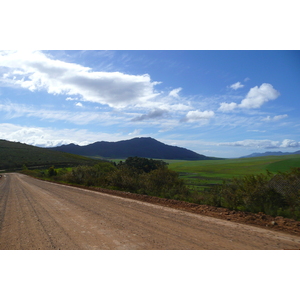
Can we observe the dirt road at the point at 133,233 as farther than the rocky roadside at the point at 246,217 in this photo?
No

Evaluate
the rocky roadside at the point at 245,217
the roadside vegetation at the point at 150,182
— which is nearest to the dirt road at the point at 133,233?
the rocky roadside at the point at 245,217

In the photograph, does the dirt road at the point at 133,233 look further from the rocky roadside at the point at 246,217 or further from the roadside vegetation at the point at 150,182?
the roadside vegetation at the point at 150,182

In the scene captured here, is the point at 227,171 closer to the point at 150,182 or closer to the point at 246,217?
the point at 150,182

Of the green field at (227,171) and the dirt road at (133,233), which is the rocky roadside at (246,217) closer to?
the dirt road at (133,233)

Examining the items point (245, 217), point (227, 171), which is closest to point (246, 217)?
point (245, 217)

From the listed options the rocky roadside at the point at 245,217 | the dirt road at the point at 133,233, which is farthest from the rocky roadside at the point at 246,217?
the dirt road at the point at 133,233

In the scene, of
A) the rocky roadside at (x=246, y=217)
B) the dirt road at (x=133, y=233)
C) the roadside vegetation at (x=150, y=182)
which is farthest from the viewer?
the roadside vegetation at (x=150, y=182)

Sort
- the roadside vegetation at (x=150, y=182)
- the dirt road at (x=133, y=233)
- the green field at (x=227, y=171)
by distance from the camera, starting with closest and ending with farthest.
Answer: the dirt road at (x=133, y=233), the roadside vegetation at (x=150, y=182), the green field at (x=227, y=171)

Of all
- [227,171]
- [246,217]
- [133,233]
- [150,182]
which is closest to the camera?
[133,233]

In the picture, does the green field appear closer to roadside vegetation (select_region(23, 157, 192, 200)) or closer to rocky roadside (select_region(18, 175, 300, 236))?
roadside vegetation (select_region(23, 157, 192, 200))

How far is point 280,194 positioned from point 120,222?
6.36 meters

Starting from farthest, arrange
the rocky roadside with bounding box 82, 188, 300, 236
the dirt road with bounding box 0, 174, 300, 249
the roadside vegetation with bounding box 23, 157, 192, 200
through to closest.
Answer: the roadside vegetation with bounding box 23, 157, 192, 200 < the rocky roadside with bounding box 82, 188, 300, 236 < the dirt road with bounding box 0, 174, 300, 249

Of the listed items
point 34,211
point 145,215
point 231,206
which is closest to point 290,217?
point 231,206

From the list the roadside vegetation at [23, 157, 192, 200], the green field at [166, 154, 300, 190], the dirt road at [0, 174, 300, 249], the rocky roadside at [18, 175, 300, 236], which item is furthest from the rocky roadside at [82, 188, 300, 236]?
the green field at [166, 154, 300, 190]
